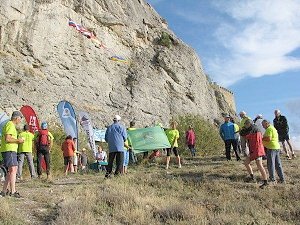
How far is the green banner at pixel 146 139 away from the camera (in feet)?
55.6

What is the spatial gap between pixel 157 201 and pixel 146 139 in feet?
23.8

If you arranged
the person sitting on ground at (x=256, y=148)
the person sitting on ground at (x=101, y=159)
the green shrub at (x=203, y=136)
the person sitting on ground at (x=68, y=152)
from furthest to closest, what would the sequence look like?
the green shrub at (x=203, y=136)
the person sitting on ground at (x=101, y=159)
the person sitting on ground at (x=68, y=152)
the person sitting on ground at (x=256, y=148)

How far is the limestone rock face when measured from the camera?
2880 centimetres

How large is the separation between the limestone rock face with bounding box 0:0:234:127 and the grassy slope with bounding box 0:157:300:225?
15.7 m

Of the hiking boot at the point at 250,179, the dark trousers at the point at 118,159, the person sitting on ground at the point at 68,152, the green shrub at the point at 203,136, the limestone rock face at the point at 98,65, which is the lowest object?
the hiking boot at the point at 250,179

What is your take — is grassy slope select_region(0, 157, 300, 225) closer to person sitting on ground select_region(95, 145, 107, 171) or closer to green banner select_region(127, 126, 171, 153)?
green banner select_region(127, 126, 171, 153)

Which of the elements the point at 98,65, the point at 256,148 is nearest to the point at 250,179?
the point at 256,148

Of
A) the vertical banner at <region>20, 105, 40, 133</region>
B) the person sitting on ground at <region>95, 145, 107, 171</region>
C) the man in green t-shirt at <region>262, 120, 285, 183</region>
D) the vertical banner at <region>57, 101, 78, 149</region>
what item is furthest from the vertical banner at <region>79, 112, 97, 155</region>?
the man in green t-shirt at <region>262, 120, 285, 183</region>

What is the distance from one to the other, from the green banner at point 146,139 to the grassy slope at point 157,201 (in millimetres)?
3734

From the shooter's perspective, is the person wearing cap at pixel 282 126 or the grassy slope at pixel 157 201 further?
the person wearing cap at pixel 282 126

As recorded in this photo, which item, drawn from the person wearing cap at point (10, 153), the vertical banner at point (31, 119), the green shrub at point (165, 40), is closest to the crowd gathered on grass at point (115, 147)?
the person wearing cap at point (10, 153)

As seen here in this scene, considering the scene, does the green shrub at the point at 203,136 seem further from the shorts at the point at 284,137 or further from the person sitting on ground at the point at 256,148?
the person sitting on ground at the point at 256,148

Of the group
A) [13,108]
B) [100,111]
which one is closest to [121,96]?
[100,111]

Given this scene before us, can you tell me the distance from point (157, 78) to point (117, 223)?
2828 cm
